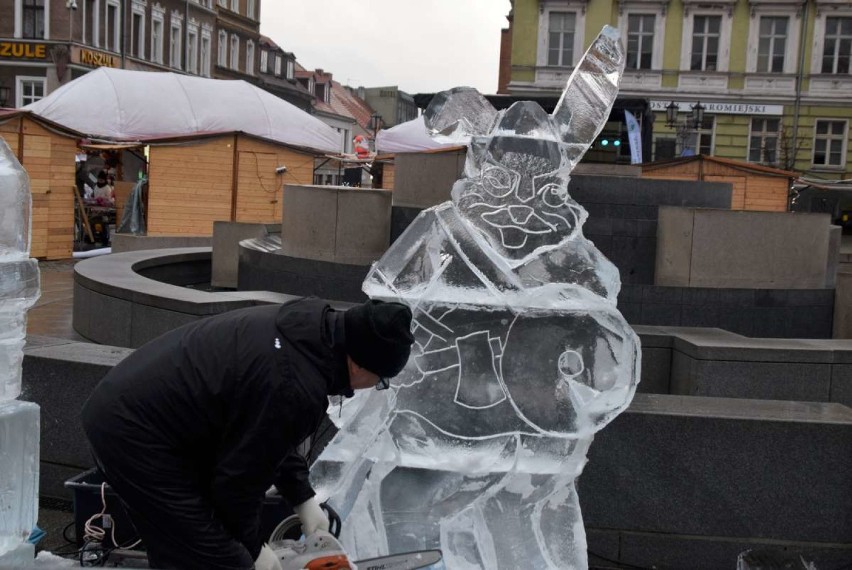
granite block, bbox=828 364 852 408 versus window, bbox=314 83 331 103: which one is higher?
window, bbox=314 83 331 103

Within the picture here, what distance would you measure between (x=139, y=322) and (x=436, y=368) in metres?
3.85

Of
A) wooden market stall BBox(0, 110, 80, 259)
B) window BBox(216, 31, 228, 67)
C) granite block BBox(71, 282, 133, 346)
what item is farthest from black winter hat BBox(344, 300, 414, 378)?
window BBox(216, 31, 228, 67)

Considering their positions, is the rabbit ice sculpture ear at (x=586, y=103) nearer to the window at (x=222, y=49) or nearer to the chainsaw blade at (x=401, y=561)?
the chainsaw blade at (x=401, y=561)

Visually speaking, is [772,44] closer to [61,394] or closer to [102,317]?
[102,317]

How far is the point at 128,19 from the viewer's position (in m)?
49.9

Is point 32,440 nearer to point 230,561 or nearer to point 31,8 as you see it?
point 230,561

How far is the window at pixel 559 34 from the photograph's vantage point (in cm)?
4378

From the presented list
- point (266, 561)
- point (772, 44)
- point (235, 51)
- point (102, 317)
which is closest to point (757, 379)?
point (266, 561)

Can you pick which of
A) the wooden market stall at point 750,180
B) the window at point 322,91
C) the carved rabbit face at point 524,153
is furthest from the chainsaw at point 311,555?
the window at point 322,91

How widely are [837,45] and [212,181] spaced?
103 feet

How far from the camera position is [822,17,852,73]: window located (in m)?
42.6

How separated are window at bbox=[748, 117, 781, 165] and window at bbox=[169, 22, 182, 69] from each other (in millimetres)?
31062

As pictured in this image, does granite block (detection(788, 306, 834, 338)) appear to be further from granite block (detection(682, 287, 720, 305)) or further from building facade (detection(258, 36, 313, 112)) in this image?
building facade (detection(258, 36, 313, 112))

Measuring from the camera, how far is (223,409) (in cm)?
317
